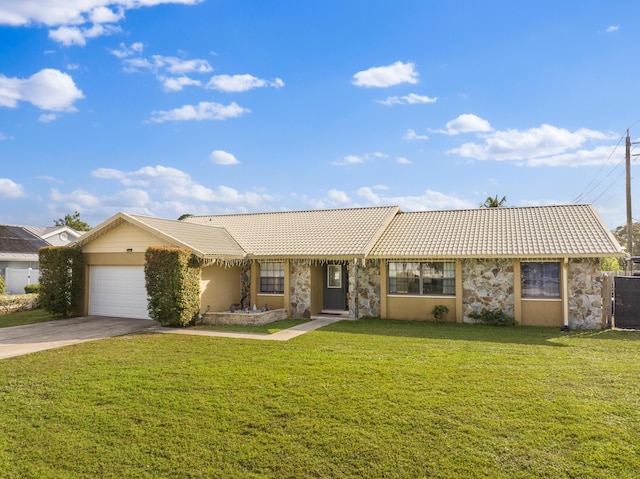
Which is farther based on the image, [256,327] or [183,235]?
[183,235]

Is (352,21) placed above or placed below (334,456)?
above

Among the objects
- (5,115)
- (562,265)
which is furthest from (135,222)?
(562,265)

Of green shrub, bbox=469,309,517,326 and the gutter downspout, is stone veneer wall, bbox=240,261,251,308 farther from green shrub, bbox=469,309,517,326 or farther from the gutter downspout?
the gutter downspout

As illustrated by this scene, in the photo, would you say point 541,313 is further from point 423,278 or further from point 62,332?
point 62,332

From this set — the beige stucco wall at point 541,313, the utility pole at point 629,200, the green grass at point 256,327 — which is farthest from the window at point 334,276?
the utility pole at point 629,200

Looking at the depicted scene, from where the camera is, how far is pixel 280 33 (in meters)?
15.2

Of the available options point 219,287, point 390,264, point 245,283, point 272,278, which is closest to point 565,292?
point 390,264

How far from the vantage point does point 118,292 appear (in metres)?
17.4

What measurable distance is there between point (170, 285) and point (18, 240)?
21882 millimetres

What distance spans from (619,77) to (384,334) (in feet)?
40.7

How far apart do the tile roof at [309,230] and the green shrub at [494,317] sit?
15.4ft

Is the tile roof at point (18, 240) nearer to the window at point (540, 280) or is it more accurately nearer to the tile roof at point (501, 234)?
the tile roof at point (501, 234)

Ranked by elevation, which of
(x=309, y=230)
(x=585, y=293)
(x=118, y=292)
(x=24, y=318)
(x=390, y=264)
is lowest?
(x=24, y=318)

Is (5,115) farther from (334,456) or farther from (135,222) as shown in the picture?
(334,456)
